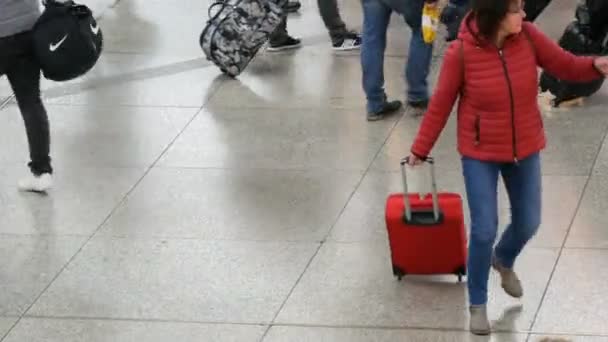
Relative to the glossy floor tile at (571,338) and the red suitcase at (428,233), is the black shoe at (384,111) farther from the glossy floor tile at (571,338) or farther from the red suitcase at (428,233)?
the glossy floor tile at (571,338)

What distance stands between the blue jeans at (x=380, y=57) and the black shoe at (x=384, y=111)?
0.09ft

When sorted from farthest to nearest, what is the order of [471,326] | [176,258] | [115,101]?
1. [115,101]
2. [176,258]
3. [471,326]

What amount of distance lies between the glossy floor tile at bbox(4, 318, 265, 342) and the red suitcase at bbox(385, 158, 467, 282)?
841mm

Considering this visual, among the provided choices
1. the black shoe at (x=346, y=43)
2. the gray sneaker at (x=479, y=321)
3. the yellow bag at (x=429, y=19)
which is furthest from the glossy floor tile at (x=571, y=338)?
the black shoe at (x=346, y=43)

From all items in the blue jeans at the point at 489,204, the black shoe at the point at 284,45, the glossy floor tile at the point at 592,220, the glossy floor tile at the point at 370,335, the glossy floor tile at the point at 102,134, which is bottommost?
the black shoe at the point at 284,45

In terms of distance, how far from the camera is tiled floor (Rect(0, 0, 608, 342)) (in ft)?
22.0

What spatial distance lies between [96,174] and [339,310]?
263 cm

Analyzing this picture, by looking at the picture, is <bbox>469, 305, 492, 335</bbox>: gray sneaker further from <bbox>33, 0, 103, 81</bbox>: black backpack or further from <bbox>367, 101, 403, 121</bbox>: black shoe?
<bbox>33, 0, 103, 81</bbox>: black backpack

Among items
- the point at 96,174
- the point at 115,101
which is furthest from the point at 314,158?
the point at 115,101

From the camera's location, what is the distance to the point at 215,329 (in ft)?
21.9

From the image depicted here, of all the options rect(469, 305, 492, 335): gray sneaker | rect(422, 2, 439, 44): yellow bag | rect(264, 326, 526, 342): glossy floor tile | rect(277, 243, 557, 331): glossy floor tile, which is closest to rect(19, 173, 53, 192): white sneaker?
rect(277, 243, 557, 331): glossy floor tile

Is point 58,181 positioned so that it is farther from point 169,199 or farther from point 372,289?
point 372,289

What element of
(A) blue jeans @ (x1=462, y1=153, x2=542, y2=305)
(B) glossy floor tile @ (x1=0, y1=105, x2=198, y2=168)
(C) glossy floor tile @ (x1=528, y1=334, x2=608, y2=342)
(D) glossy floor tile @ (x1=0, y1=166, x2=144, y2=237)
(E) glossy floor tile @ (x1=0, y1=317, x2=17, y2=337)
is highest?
(A) blue jeans @ (x1=462, y1=153, x2=542, y2=305)

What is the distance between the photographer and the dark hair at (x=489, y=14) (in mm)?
5832
